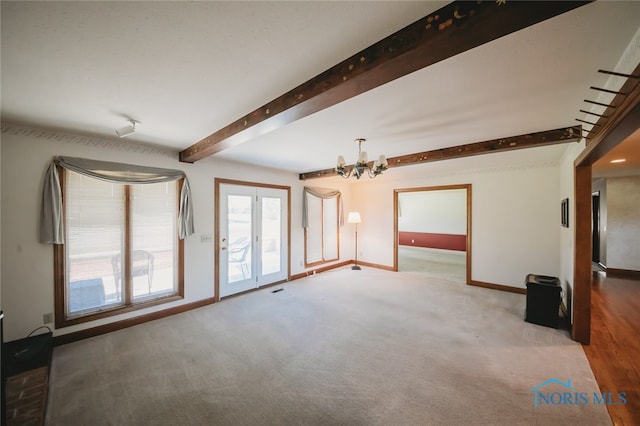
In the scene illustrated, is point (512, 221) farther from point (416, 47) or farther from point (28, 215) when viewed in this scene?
point (28, 215)

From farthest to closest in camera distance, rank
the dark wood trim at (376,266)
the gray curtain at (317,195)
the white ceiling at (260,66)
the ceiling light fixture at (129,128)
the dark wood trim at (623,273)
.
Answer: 1. the dark wood trim at (376,266)
2. the gray curtain at (317,195)
3. the dark wood trim at (623,273)
4. the ceiling light fixture at (129,128)
5. the white ceiling at (260,66)

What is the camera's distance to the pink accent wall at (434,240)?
8.31 metres

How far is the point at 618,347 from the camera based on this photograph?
262 cm

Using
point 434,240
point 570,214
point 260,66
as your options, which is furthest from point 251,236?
point 434,240

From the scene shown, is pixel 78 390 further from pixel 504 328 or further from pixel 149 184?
pixel 504 328

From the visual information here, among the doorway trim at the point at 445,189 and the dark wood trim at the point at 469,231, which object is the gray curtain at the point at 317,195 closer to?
the doorway trim at the point at 445,189

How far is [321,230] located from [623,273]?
280 inches

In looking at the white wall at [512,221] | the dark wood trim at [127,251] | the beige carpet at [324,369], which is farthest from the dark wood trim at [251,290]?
the white wall at [512,221]

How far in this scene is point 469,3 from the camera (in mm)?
1008

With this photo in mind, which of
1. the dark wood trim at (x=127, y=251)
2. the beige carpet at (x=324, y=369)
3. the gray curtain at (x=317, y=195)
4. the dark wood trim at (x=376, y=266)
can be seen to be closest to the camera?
the beige carpet at (x=324, y=369)

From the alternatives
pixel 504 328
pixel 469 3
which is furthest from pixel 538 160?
pixel 469 3

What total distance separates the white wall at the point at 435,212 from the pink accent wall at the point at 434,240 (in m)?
0.15

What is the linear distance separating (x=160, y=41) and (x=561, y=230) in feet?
19.0

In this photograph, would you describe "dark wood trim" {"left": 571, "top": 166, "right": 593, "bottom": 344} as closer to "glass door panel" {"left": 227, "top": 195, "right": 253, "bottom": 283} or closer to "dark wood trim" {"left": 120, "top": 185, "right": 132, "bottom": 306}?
"glass door panel" {"left": 227, "top": 195, "right": 253, "bottom": 283}
